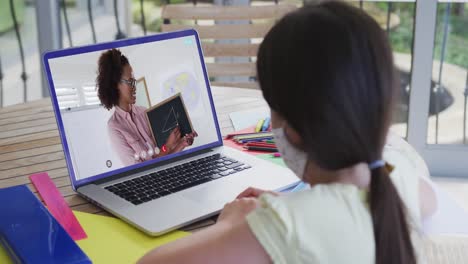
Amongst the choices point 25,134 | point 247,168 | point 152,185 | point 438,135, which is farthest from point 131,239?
point 438,135

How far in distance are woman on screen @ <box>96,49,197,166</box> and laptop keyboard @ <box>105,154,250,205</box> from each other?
2.4 inches

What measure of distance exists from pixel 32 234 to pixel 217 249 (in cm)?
39

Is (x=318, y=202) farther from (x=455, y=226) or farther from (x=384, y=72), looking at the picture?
(x=455, y=226)

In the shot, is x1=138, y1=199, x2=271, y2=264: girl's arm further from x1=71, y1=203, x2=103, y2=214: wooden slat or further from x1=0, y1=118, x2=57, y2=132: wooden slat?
x1=0, y1=118, x2=57, y2=132: wooden slat

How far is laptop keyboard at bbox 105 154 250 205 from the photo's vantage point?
1.27 m

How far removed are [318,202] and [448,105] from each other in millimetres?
2519

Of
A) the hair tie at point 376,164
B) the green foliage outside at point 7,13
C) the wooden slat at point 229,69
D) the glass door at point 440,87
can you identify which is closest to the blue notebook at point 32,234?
the hair tie at point 376,164

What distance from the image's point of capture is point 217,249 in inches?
34.6

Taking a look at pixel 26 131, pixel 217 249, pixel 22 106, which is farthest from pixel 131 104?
pixel 22 106

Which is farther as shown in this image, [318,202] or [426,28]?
[426,28]

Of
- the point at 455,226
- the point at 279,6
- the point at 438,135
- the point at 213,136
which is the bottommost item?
the point at 438,135

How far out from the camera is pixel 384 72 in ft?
2.82

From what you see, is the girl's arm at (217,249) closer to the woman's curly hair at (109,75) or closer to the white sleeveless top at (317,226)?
the white sleeveless top at (317,226)

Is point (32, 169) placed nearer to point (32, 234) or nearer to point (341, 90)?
point (32, 234)
